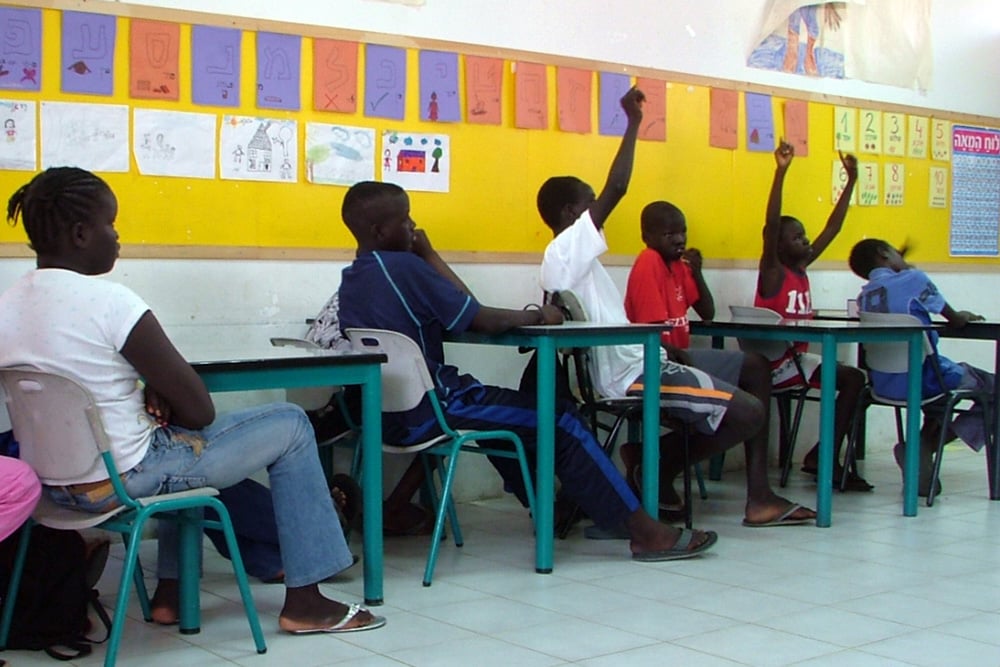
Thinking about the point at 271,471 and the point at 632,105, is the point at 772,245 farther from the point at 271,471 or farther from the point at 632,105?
the point at 271,471

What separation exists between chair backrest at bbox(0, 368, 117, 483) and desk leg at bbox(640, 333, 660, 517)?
5.74 feet

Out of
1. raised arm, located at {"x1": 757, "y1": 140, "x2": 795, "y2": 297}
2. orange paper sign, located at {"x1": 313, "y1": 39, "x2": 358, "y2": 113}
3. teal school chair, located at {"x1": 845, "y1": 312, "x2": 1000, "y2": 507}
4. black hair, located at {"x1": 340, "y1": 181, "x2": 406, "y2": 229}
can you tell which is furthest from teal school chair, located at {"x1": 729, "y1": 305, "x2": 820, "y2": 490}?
orange paper sign, located at {"x1": 313, "y1": 39, "x2": 358, "y2": 113}

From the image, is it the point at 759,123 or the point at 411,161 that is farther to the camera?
the point at 759,123

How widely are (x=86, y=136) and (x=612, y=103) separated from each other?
2.06 meters

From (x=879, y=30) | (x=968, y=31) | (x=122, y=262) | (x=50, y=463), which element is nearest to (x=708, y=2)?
(x=879, y=30)

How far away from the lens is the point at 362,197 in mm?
3580

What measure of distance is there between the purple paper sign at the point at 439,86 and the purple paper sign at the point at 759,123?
1.54 m

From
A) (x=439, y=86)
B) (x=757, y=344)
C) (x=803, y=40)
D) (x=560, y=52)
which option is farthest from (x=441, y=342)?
(x=803, y=40)

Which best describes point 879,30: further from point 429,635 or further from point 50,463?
point 50,463

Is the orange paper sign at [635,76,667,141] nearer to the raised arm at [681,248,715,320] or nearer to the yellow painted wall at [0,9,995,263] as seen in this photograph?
Result: the yellow painted wall at [0,9,995,263]

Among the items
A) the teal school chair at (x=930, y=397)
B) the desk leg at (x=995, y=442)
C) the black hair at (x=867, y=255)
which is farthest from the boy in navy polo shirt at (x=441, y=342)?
the black hair at (x=867, y=255)

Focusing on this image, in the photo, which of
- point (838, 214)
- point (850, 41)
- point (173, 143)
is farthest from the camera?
point (850, 41)

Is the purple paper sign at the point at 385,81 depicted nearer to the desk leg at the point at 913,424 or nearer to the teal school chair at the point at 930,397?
the teal school chair at the point at 930,397

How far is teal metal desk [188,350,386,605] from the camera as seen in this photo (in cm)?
271
